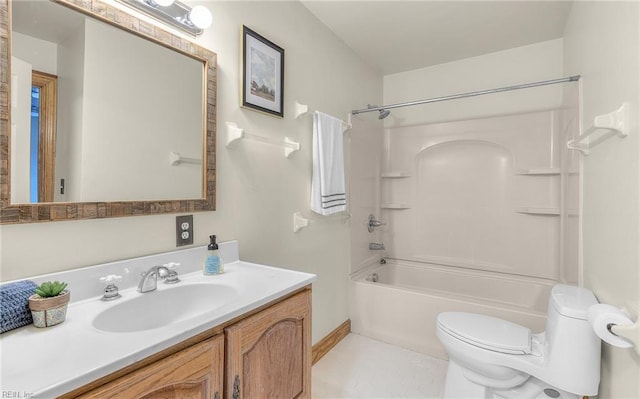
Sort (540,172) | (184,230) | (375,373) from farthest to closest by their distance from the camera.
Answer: (540,172), (375,373), (184,230)

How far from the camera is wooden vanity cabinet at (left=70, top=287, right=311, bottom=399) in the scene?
70cm

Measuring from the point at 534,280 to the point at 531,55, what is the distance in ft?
6.05

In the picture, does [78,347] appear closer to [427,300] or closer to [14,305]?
[14,305]

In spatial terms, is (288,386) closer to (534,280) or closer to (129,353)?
(129,353)

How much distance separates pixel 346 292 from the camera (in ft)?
8.52

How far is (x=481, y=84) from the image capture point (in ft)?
9.22

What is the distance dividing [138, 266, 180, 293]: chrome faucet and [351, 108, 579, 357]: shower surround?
1677mm

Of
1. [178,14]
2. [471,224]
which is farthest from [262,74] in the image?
[471,224]

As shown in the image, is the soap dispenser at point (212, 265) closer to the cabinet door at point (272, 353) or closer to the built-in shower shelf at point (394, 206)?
the cabinet door at point (272, 353)

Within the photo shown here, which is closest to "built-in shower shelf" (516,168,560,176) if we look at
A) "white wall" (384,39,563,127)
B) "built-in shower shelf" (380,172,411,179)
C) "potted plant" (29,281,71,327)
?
"white wall" (384,39,563,127)

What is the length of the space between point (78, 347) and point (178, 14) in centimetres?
122

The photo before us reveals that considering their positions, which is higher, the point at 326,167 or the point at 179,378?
the point at 326,167

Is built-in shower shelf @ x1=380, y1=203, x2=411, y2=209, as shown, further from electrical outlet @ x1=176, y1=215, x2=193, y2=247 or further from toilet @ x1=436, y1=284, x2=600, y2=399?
electrical outlet @ x1=176, y1=215, x2=193, y2=247

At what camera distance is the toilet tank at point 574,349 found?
127cm
